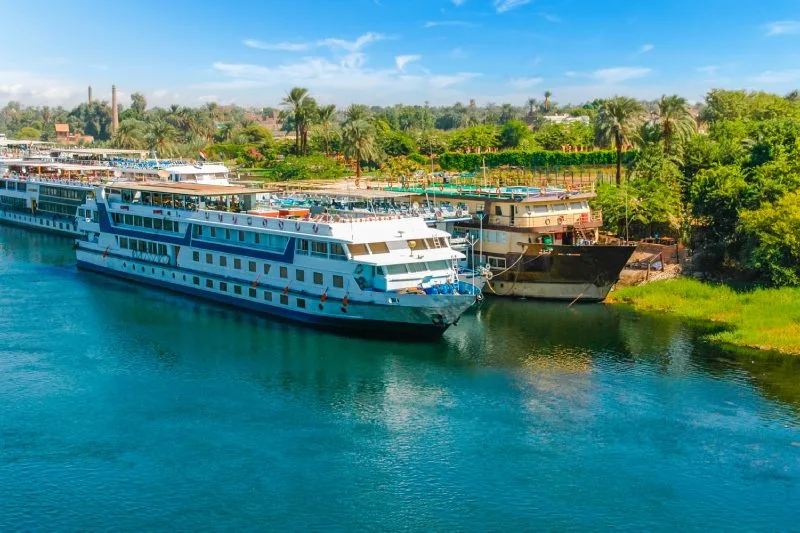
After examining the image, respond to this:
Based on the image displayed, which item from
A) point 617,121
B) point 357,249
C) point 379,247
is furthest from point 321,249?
point 617,121

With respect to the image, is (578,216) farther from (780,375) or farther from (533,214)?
(780,375)

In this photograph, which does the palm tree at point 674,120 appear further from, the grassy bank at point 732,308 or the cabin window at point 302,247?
the cabin window at point 302,247

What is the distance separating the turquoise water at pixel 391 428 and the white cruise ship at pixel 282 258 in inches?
82.9

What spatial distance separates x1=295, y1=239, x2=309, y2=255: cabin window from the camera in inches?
2132

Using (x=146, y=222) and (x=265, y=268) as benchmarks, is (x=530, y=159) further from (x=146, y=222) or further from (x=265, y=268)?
(x=265, y=268)

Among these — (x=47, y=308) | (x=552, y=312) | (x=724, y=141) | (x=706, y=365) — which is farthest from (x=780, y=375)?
(x=47, y=308)

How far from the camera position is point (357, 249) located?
51156 millimetres

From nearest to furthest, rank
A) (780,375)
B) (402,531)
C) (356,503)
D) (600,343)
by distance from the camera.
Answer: (402,531)
(356,503)
(780,375)
(600,343)

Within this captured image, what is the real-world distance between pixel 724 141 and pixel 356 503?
6083 cm

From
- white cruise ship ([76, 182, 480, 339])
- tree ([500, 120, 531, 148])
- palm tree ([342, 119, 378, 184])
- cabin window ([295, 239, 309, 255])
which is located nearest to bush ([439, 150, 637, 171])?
tree ([500, 120, 531, 148])

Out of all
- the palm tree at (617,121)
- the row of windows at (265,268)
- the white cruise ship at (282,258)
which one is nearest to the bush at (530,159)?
the palm tree at (617,121)

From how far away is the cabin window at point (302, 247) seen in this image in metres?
54.2

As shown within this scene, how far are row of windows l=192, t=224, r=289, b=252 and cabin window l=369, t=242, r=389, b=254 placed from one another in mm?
7115

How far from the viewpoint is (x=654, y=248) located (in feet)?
220
